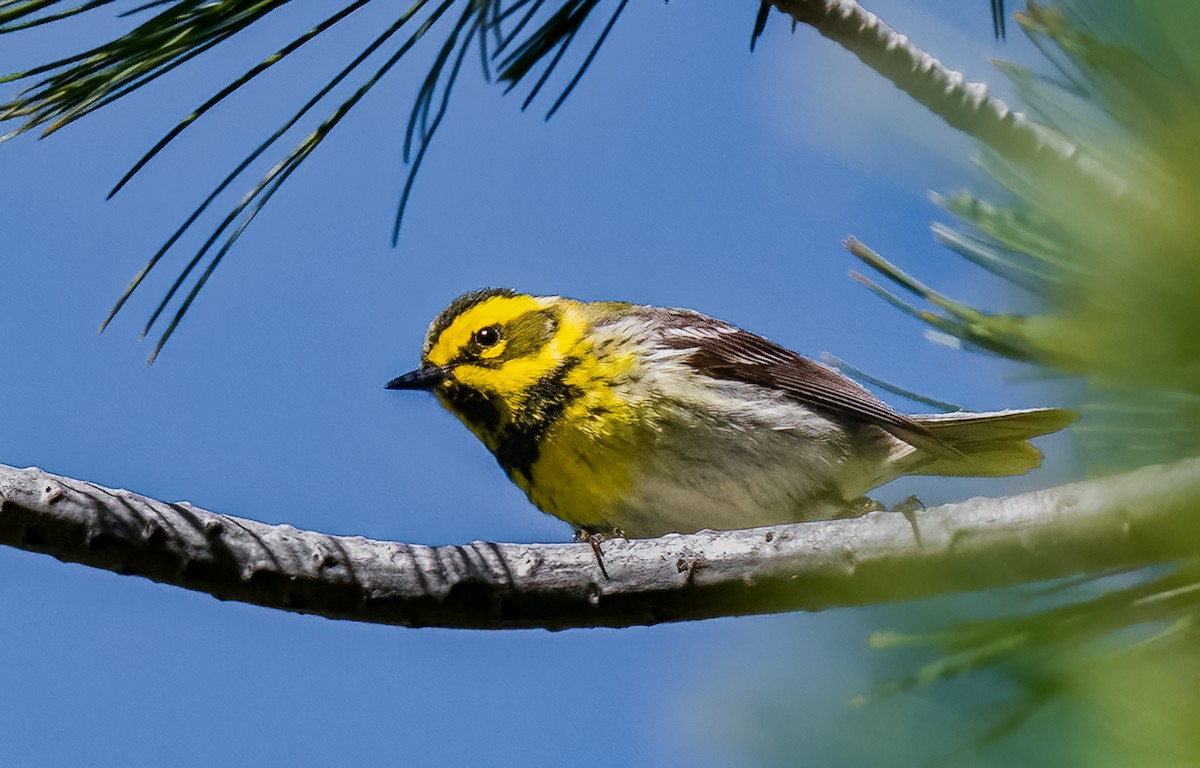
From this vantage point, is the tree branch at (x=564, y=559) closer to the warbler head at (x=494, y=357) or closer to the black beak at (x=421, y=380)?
the warbler head at (x=494, y=357)

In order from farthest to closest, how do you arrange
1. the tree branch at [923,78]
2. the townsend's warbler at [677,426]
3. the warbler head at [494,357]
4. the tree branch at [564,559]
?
1. the warbler head at [494,357]
2. the townsend's warbler at [677,426]
3. the tree branch at [923,78]
4. the tree branch at [564,559]

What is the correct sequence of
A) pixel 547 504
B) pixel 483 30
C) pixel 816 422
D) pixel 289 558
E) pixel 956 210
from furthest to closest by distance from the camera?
1. pixel 816 422
2. pixel 547 504
3. pixel 483 30
4. pixel 289 558
5. pixel 956 210

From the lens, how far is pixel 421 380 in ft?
12.4

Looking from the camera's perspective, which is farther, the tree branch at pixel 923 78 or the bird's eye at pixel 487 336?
the bird's eye at pixel 487 336

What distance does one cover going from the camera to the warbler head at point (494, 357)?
3.57 metres

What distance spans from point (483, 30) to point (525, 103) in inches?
5.7

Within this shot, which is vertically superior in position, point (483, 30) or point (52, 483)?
point (483, 30)

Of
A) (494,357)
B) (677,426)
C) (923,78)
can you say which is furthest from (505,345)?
(923,78)

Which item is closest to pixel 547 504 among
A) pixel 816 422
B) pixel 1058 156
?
pixel 816 422

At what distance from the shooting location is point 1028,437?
346cm

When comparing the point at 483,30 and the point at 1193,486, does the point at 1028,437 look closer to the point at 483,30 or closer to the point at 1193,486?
the point at 483,30

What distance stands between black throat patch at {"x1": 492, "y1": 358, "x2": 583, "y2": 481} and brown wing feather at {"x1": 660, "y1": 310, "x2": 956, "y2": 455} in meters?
0.31

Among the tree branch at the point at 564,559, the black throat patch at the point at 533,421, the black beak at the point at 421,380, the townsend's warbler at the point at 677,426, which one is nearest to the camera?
the tree branch at the point at 564,559

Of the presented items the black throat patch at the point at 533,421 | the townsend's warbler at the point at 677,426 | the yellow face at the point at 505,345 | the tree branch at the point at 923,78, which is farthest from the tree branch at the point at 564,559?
the yellow face at the point at 505,345
